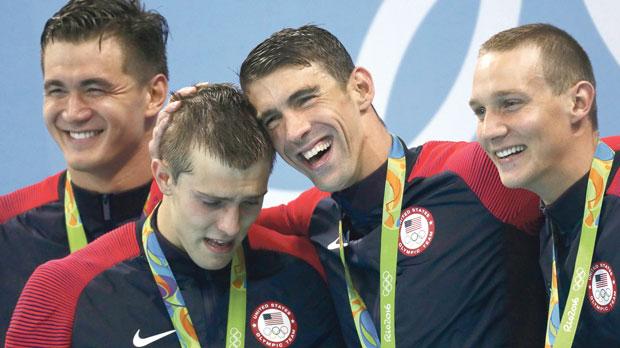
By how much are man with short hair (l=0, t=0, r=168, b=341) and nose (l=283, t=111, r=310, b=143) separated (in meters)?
0.55

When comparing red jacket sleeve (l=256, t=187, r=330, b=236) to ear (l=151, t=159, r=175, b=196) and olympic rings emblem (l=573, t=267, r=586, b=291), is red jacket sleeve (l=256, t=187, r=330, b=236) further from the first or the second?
olympic rings emblem (l=573, t=267, r=586, b=291)

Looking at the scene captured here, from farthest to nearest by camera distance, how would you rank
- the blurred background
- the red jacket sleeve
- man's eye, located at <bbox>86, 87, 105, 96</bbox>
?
the blurred background, man's eye, located at <bbox>86, 87, 105, 96</bbox>, the red jacket sleeve

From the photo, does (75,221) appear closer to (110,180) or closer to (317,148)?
(110,180)

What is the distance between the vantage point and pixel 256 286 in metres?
2.93

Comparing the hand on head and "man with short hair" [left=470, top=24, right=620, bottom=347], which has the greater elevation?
the hand on head

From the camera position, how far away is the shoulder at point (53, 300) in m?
2.80

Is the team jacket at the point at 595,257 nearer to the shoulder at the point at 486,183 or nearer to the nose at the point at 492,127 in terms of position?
the shoulder at the point at 486,183

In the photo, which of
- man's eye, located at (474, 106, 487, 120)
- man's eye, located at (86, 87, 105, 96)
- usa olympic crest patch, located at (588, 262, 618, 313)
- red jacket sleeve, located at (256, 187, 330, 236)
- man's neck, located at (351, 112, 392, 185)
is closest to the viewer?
usa olympic crest patch, located at (588, 262, 618, 313)

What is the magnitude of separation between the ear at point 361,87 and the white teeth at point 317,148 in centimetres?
14

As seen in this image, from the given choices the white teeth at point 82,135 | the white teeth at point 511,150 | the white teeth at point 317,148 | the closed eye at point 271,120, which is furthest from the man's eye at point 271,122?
the white teeth at point 82,135

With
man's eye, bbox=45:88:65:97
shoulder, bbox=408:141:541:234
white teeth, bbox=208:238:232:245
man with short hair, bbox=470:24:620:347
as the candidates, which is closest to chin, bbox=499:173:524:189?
man with short hair, bbox=470:24:620:347

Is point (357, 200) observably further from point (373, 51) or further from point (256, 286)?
point (373, 51)

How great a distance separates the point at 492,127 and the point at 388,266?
420mm

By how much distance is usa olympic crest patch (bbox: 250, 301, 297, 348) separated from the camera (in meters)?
2.91
